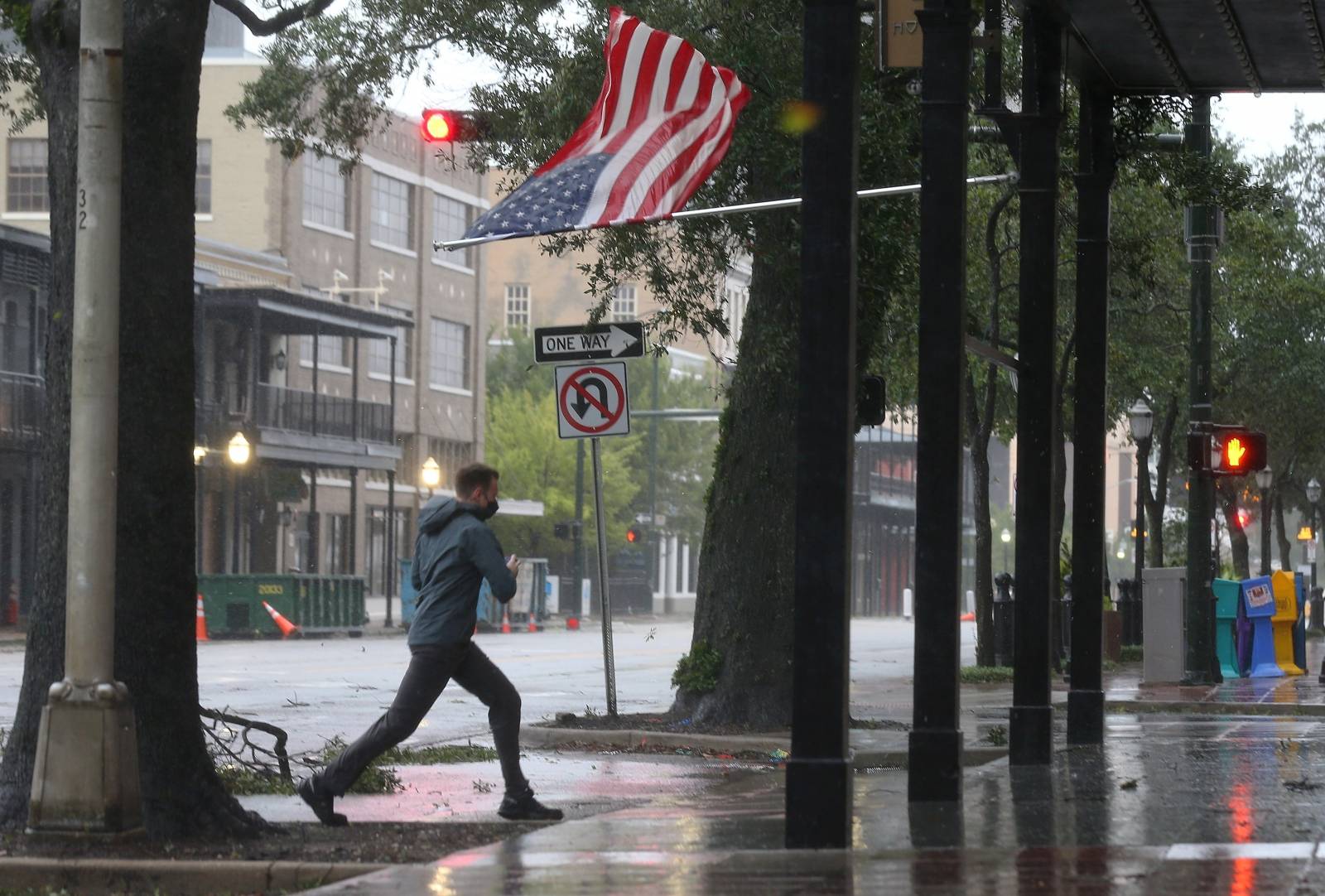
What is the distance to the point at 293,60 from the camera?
19.7m

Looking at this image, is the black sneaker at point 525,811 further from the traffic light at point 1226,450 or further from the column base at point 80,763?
the traffic light at point 1226,450

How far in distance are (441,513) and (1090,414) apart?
496 cm

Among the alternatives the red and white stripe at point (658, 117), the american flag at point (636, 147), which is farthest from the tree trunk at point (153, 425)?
the red and white stripe at point (658, 117)

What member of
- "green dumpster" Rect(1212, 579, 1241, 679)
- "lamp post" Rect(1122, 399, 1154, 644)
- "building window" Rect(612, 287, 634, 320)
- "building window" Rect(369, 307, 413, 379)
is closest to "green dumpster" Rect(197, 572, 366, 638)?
"building window" Rect(369, 307, 413, 379)

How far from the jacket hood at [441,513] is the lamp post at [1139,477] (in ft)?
72.7

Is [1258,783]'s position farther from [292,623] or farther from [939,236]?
[292,623]

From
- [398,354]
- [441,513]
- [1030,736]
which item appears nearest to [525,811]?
[441,513]

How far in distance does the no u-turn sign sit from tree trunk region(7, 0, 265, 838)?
6304mm

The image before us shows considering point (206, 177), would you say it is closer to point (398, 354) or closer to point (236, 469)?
point (398, 354)

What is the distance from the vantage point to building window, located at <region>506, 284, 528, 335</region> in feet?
289

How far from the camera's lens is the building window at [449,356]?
62969 millimetres

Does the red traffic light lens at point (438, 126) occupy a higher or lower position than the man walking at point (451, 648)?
higher

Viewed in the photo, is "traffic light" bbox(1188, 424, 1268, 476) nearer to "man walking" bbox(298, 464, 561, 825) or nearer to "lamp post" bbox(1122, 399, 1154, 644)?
"lamp post" bbox(1122, 399, 1154, 644)

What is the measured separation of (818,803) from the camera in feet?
26.7
